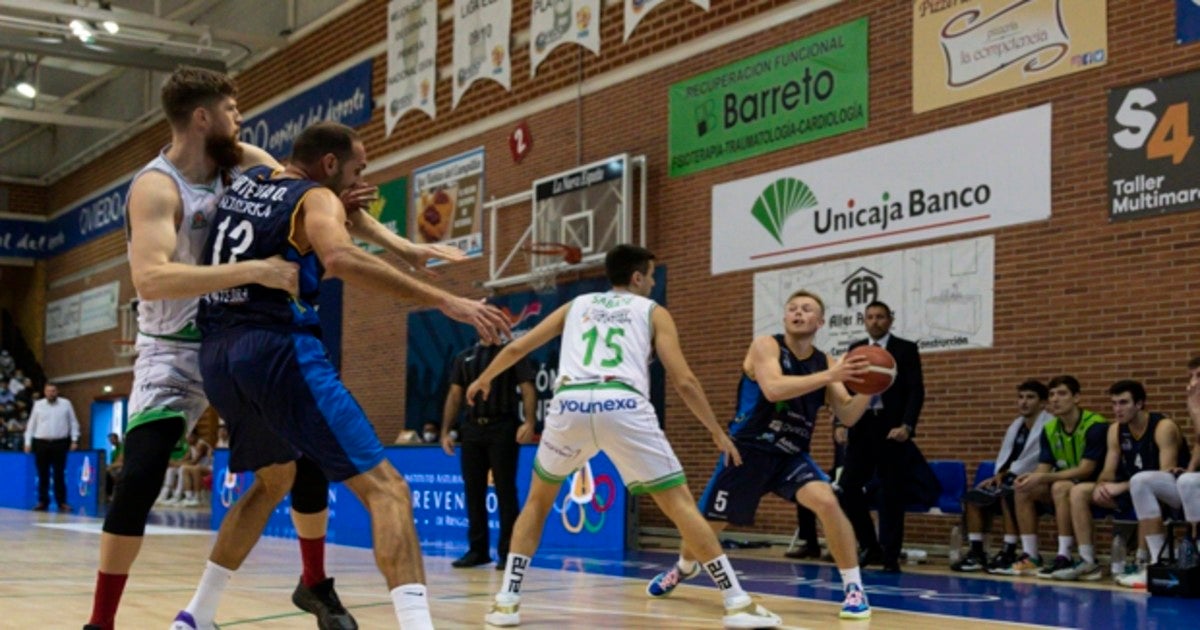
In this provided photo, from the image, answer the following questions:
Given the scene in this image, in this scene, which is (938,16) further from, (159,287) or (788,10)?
(159,287)

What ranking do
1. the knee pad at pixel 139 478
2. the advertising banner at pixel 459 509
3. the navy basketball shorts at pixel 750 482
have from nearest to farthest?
the knee pad at pixel 139 478
the navy basketball shorts at pixel 750 482
the advertising banner at pixel 459 509

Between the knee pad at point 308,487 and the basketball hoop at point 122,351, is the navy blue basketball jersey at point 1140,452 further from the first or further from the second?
the basketball hoop at point 122,351

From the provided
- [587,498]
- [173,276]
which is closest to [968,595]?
[587,498]

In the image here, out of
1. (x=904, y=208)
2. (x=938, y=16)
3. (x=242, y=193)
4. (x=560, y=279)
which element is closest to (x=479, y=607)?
(x=242, y=193)

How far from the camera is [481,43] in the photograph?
1745 centimetres

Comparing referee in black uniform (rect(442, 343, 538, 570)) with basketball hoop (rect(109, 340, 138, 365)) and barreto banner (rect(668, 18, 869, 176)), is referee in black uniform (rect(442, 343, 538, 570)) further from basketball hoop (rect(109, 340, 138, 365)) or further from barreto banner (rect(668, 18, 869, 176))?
basketball hoop (rect(109, 340, 138, 365))

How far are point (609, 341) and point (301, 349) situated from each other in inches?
85.7

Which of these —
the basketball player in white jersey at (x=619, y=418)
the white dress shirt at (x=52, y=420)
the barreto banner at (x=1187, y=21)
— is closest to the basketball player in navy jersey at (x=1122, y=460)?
the barreto banner at (x=1187, y=21)

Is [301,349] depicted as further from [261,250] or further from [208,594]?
[208,594]

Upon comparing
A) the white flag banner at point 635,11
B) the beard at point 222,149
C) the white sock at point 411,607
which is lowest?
the white sock at point 411,607

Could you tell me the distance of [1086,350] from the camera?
415 inches

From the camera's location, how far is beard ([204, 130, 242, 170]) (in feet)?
16.2

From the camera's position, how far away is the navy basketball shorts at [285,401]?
4.28 meters

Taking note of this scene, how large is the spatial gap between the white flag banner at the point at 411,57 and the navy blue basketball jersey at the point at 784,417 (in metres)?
12.4
